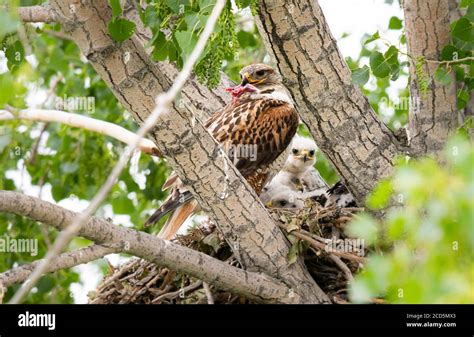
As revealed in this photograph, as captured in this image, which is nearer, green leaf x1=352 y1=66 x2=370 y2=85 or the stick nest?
green leaf x1=352 y1=66 x2=370 y2=85

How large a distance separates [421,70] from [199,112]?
1.64m

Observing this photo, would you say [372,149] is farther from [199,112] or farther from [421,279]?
[421,279]

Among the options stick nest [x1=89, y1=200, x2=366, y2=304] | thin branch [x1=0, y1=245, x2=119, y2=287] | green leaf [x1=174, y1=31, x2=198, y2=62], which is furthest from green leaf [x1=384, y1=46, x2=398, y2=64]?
thin branch [x1=0, y1=245, x2=119, y2=287]

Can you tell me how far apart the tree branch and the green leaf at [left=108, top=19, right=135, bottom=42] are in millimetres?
600

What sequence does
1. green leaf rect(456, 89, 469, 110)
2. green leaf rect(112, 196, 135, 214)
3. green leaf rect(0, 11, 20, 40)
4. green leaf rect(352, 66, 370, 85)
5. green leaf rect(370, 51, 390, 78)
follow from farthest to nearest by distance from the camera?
green leaf rect(112, 196, 135, 214) < green leaf rect(456, 89, 469, 110) < green leaf rect(370, 51, 390, 78) < green leaf rect(352, 66, 370, 85) < green leaf rect(0, 11, 20, 40)

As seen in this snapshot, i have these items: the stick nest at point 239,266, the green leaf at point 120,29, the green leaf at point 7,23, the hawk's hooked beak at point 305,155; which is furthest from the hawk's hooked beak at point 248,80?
the green leaf at point 7,23

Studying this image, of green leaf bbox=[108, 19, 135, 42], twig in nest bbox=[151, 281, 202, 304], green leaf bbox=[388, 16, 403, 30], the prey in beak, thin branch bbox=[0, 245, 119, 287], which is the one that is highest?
green leaf bbox=[388, 16, 403, 30]

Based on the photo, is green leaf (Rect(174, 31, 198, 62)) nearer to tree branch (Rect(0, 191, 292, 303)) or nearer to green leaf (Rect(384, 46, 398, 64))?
tree branch (Rect(0, 191, 292, 303))

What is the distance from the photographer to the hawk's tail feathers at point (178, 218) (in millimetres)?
4688

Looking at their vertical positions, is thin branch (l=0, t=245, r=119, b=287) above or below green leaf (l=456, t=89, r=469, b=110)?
below

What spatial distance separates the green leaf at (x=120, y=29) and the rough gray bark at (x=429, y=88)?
1510mm

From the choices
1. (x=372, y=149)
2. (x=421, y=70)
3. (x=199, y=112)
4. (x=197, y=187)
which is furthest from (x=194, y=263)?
(x=199, y=112)

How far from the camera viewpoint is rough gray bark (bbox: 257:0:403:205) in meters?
3.27

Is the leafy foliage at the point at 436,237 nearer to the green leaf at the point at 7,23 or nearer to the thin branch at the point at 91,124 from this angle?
the green leaf at the point at 7,23
